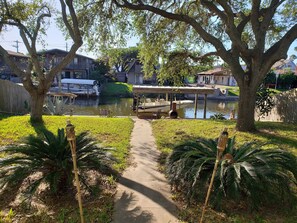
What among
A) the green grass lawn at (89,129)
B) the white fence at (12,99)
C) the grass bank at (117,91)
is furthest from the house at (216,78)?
Result: the green grass lawn at (89,129)

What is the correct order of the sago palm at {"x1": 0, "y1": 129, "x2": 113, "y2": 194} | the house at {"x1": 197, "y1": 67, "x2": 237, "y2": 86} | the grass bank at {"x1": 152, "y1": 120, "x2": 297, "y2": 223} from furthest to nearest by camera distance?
the house at {"x1": 197, "y1": 67, "x2": 237, "y2": 86}, the sago palm at {"x1": 0, "y1": 129, "x2": 113, "y2": 194}, the grass bank at {"x1": 152, "y1": 120, "x2": 297, "y2": 223}

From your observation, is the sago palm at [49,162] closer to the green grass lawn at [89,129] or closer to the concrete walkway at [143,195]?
the concrete walkway at [143,195]

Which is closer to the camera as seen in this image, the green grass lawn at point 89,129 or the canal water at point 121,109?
the green grass lawn at point 89,129

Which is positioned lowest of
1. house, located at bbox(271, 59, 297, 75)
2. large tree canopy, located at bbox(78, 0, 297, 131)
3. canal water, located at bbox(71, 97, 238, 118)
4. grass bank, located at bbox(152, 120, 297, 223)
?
canal water, located at bbox(71, 97, 238, 118)

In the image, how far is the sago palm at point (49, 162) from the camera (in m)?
3.28

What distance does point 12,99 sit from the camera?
11.9 meters

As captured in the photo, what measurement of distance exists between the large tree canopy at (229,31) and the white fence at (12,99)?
5.65 metres

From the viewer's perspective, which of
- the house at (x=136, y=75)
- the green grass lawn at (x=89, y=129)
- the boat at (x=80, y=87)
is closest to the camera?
the green grass lawn at (x=89, y=129)

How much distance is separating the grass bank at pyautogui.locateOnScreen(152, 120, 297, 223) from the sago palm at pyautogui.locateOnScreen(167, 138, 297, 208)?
17 centimetres

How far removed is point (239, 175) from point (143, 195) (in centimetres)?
148

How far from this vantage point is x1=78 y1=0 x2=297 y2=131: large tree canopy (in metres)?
7.53

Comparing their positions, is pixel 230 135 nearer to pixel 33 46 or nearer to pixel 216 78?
pixel 33 46

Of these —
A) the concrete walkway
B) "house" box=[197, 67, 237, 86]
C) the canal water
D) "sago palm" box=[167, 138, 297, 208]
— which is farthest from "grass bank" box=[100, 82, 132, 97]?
"sago palm" box=[167, 138, 297, 208]

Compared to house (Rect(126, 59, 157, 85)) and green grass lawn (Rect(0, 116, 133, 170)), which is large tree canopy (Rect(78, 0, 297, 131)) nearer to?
green grass lawn (Rect(0, 116, 133, 170))
